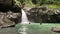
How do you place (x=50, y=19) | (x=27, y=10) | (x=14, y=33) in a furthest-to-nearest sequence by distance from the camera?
(x=27, y=10) < (x=50, y=19) < (x=14, y=33)

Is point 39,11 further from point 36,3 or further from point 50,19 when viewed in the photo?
point 36,3

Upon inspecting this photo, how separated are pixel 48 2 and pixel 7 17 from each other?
9.78m

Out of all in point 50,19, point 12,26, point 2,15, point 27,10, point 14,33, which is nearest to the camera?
point 14,33

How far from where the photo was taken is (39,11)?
26.8 m

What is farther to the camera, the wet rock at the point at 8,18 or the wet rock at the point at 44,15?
the wet rock at the point at 44,15

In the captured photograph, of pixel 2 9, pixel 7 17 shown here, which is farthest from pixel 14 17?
pixel 2 9

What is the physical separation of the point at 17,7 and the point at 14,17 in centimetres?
349

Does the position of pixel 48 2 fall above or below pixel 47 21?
above

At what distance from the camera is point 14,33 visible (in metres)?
15.1

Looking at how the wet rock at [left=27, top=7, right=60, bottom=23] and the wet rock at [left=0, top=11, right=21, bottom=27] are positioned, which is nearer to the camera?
the wet rock at [left=0, top=11, right=21, bottom=27]

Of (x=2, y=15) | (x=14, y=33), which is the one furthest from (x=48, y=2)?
(x=14, y=33)

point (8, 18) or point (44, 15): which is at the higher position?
point (44, 15)

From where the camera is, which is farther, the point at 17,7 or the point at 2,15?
the point at 17,7

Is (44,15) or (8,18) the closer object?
(8,18)
